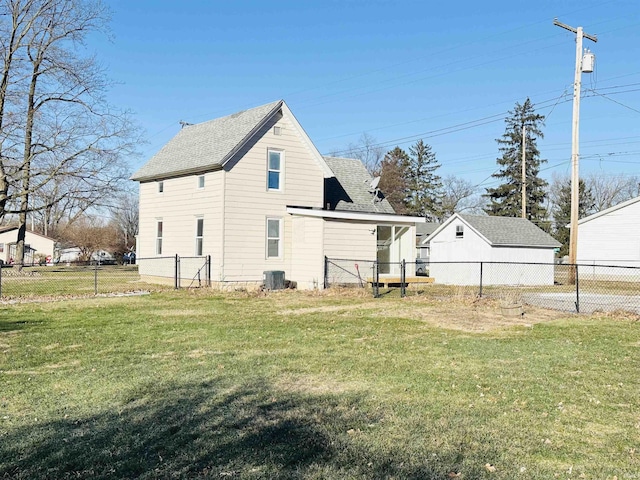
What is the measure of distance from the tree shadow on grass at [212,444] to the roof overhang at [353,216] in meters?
13.4

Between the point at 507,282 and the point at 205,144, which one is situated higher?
the point at 205,144

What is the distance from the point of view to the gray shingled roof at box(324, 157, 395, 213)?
71.6ft

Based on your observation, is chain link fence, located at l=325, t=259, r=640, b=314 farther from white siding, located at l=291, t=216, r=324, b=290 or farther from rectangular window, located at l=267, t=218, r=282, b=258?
rectangular window, located at l=267, t=218, r=282, b=258

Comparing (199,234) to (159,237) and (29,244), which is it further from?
(29,244)

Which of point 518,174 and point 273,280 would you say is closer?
point 273,280

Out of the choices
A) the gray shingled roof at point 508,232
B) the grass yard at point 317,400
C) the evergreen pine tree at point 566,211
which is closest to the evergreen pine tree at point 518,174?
the evergreen pine tree at point 566,211

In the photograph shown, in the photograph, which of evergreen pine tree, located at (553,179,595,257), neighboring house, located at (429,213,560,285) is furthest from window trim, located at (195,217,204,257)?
evergreen pine tree, located at (553,179,595,257)

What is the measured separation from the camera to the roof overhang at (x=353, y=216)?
1872 cm

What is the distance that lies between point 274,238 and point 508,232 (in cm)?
1405

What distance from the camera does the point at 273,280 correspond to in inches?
737

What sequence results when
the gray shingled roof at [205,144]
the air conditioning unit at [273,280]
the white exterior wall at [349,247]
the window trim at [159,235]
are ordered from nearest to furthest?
1. the air conditioning unit at [273,280]
2. the white exterior wall at [349,247]
3. the gray shingled roof at [205,144]
4. the window trim at [159,235]

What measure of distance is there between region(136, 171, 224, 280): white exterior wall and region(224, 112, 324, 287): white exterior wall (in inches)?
19.7

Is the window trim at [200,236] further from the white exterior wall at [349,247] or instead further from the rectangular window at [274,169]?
the white exterior wall at [349,247]

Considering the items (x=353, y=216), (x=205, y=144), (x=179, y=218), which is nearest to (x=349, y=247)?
(x=353, y=216)
